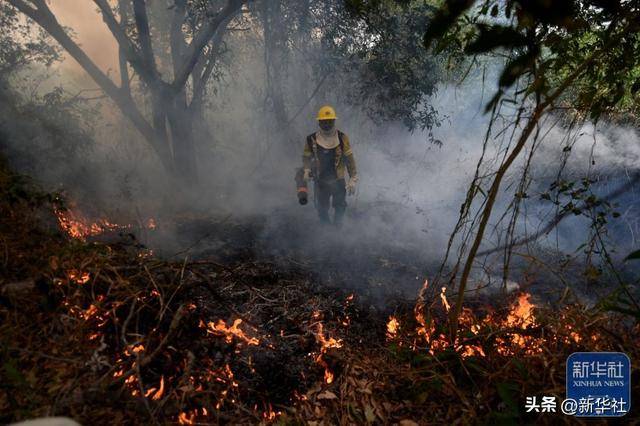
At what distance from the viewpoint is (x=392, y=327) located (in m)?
3.38

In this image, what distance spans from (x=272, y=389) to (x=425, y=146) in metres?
11.2

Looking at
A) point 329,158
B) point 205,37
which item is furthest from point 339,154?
point 205,37

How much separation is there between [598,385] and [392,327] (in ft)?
5.24

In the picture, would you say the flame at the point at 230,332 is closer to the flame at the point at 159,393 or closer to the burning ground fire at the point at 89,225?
the flame at the point at 159,393

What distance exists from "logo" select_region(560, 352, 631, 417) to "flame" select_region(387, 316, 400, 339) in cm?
134

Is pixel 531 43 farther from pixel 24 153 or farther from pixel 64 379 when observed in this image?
pixel 24 153

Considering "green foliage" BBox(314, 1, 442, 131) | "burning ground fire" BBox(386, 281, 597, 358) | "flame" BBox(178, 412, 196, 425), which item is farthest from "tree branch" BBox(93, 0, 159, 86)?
"burning ground fire" BBox(386, 281, 597, 358)

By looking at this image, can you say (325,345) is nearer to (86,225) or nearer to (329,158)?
(329,158)

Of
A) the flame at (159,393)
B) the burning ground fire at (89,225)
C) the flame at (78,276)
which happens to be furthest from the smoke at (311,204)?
the flame at (159,393)

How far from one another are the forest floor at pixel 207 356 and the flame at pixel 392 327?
0.07m

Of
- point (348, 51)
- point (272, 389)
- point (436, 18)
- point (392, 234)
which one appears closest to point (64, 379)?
point (272, 389)

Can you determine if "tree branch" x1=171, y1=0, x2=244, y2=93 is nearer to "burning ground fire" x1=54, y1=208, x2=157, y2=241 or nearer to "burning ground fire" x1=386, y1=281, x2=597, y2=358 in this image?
"burning ground fire" x1=54, y1=208, x2=157, y2=241

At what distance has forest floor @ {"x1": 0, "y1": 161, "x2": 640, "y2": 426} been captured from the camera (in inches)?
79.4

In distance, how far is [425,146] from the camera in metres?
12.3
